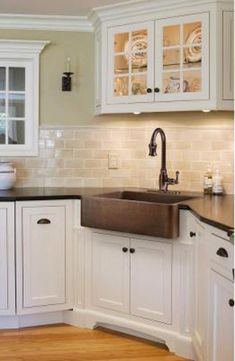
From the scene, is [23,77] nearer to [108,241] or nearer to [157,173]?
[157,173]

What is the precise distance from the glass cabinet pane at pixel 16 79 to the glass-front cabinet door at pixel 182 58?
1088mm

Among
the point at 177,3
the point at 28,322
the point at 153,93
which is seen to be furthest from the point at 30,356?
the point at 177,3

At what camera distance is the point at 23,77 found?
3.85m

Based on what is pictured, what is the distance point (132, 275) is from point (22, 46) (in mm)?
1881

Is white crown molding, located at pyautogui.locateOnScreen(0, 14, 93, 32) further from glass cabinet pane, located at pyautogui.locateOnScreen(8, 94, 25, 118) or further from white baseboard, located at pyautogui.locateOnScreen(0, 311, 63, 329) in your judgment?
white baseboard, located at pyautogui.locateOnScreen(0, 311, 63, 329)

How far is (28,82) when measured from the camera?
3842mm

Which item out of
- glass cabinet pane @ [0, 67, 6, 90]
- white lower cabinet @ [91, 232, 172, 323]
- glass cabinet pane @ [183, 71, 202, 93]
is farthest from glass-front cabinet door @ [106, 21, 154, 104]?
white lower cabinet @ [91, 232, 172, 323]

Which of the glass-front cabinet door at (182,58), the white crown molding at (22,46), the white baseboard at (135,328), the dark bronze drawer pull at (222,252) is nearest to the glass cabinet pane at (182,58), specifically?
the glass-front cabinet door at (182,58)

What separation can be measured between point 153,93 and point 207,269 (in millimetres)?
1404

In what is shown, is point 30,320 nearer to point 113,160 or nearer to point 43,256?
point 43,256

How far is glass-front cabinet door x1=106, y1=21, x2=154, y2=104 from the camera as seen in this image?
3.41m

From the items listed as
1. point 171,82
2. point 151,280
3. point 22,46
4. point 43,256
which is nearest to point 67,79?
point 22,46

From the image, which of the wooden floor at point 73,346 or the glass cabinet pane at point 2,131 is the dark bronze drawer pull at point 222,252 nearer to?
the wooden floor at point 73,346

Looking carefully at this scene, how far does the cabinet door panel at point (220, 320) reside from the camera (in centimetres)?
208
